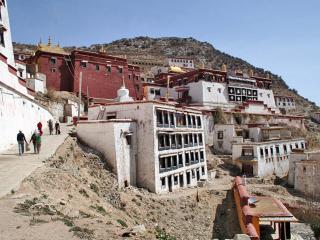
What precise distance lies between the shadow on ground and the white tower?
65.8 feet

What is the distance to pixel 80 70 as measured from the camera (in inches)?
1863

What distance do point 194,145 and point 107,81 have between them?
776 inches

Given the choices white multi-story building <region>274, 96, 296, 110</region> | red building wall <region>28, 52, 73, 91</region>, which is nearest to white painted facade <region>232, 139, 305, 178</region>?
red building wall <region>28, 52, 73, 91</region>

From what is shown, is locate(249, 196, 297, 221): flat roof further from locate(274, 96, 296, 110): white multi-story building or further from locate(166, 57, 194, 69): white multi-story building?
locate(166, 57, 194, 69): white multi-story building

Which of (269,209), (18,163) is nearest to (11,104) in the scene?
(18,163)

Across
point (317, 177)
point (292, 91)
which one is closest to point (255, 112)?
point (317, 177)

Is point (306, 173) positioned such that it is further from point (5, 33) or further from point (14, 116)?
point (5, 33)

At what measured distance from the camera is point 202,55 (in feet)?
476

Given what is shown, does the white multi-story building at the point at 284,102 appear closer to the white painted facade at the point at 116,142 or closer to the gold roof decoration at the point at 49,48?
the gold roof decoration at the point at 49,48

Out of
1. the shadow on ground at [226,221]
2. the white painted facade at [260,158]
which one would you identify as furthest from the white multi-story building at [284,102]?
the shadow on ground at [226,221]

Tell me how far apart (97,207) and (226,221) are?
1276 centimetres

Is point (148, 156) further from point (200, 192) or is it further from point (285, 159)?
point (285, 159)

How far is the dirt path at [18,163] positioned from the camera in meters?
13.8

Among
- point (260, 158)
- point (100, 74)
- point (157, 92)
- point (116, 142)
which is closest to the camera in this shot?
point (116, 142)
